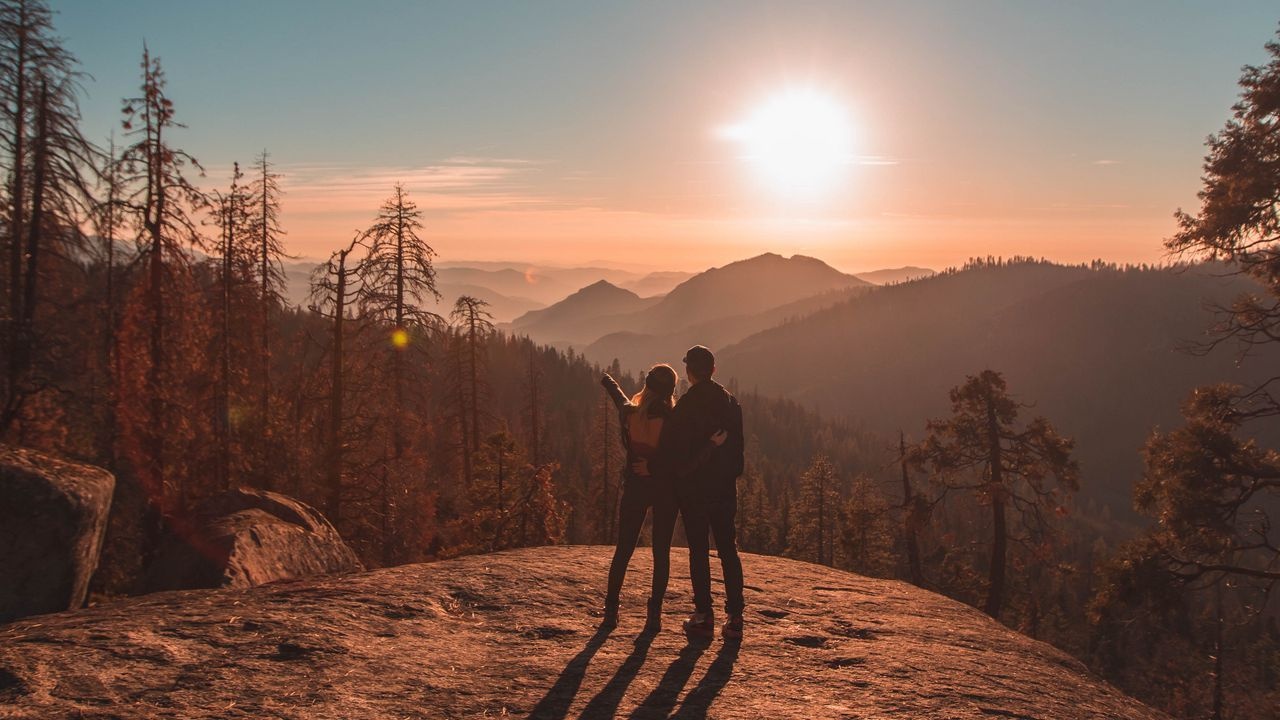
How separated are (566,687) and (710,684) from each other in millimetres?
1292

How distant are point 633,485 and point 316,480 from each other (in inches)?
657

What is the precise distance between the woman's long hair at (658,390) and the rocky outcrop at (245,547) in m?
5.55

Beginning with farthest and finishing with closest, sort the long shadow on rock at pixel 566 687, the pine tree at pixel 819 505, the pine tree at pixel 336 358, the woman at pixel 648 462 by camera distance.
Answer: the pine tree at pixel 819 505 < the pine tree at pixel 336 358 < the woman at pixel 648 462 < the long shadow on rock at pixel 566 687

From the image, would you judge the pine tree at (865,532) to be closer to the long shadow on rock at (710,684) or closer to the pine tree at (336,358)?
the pine tree at (336,358)

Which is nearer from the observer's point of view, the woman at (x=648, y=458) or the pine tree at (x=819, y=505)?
the woman at (x=648, y=458)

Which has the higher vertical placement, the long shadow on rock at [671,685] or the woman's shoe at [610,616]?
the woman's shoe at [610,616]

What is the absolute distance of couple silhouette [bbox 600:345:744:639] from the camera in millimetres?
7199

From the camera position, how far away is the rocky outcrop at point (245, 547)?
30.2ft

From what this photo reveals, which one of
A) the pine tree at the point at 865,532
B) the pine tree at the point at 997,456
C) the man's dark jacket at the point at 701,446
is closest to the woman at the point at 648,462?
the man's dark jacket at the point at 701,446

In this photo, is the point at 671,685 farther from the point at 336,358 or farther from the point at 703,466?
the point at 336,358

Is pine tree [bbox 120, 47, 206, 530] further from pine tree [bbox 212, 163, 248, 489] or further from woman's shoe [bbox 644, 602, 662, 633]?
woman's shoe [bbox 644, 602, 662, 633]

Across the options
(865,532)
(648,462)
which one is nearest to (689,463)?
(648,462)

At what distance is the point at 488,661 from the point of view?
6.57 metres

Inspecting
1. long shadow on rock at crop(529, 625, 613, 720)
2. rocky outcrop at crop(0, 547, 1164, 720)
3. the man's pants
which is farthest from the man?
long shadow on rock at crop(529, 625, 613, 720)
